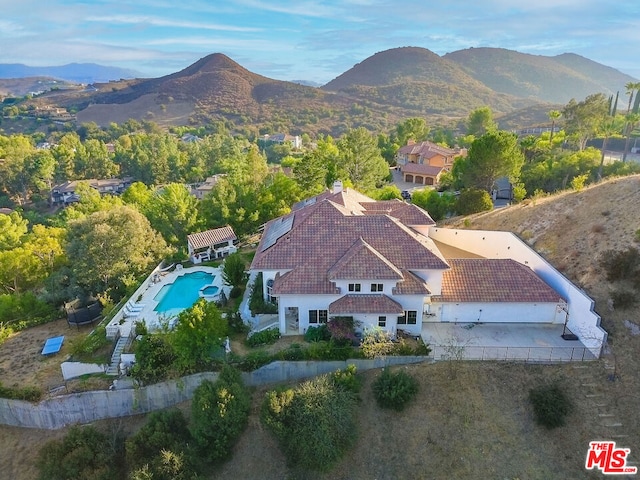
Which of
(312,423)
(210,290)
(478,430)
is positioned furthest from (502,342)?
(210,290)

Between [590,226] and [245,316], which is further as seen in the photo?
[590,226]

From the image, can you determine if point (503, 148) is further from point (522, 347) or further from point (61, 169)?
point (61, 169)

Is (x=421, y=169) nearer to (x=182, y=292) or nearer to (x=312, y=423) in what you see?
(x=182, y=292)

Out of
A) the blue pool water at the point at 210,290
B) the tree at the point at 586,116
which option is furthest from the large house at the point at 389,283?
the tree at the point at 586,116

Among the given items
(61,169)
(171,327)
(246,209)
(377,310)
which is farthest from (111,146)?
(377,310)

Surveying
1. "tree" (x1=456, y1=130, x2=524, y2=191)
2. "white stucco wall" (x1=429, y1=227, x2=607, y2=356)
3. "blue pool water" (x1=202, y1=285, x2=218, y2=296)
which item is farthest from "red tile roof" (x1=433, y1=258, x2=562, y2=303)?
"tree" (x1=456, y1=130, x2=524, y2=191)

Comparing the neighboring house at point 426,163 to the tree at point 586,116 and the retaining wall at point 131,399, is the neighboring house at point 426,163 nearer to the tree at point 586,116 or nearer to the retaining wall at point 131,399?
the tree at point 586,116

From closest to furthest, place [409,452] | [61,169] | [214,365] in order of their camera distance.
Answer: [409,452]
[214,365]
[61,169]
